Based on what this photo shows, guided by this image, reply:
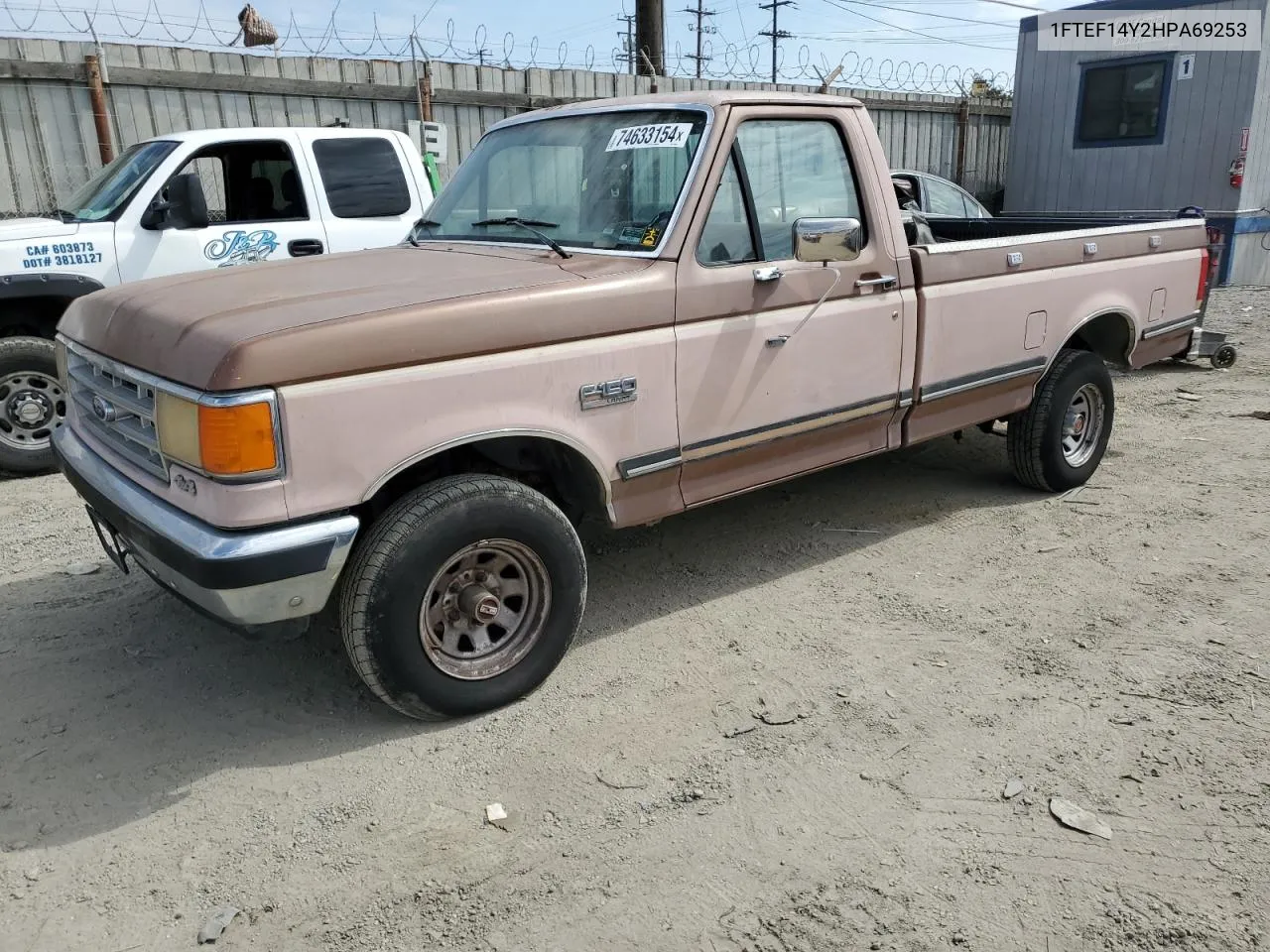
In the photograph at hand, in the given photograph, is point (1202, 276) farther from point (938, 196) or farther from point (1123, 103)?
point (1123, 103)

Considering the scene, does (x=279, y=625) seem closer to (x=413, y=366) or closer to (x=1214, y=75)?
(x=413, y=366)

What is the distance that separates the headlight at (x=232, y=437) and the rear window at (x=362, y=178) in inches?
178

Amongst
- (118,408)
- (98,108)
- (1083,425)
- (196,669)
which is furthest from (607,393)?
(98,108)

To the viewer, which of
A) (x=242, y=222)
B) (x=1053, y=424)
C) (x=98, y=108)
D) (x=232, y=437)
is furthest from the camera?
(x=98, y=108)

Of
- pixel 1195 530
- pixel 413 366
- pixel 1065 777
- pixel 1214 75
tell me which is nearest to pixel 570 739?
pixel 413 366

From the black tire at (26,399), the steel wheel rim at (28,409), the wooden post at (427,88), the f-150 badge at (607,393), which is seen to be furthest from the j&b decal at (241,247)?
the wooden post at (427,88)

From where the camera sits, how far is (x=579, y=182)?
4020 millimetres

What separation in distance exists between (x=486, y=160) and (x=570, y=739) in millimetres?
2630

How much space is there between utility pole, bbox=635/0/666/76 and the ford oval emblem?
1199cm

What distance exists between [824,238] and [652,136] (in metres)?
0.82

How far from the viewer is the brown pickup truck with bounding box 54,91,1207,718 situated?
114 inches

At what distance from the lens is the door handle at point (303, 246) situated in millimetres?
6758

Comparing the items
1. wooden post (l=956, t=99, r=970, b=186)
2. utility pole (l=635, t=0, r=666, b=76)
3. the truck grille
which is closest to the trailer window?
wooden post (l=956, t=99, r=970, b=186)

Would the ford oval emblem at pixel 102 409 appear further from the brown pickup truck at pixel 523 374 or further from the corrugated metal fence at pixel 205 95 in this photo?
the corrugated metal fence at pixel 205 95
